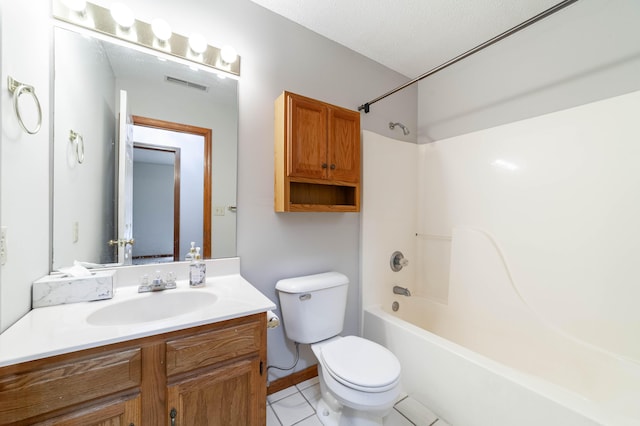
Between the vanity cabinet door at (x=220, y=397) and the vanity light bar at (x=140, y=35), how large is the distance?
151 cm

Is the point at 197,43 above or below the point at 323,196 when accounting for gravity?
above

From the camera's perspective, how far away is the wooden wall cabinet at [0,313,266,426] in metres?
0.67

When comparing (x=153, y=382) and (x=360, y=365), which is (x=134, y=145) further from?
(x=360, y=365)

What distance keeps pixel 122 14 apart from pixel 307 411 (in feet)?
7.42

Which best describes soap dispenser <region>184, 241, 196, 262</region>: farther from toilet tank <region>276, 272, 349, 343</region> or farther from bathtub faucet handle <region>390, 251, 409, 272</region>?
bathtub faucet handle <region>390, 251, 409, 272</region>

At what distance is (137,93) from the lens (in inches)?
49.8

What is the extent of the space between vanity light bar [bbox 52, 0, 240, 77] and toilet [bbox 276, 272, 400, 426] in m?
1.33

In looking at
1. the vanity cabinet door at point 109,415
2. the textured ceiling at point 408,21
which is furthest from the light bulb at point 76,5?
the vanity cabinet door at point 109,415

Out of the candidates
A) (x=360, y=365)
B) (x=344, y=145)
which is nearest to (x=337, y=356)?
(x=360, y=365)

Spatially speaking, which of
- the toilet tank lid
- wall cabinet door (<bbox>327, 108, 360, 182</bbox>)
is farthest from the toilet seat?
wall cabinet door (<bbox>327, 108, 360, 182</bbox>)

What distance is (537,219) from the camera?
166 centimetres

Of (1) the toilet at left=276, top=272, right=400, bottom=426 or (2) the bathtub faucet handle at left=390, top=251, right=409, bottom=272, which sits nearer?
(1) the toilet at left=276, top=272, right=400, bottom=426

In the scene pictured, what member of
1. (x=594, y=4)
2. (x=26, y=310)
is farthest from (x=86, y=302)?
(x=594, y=4)

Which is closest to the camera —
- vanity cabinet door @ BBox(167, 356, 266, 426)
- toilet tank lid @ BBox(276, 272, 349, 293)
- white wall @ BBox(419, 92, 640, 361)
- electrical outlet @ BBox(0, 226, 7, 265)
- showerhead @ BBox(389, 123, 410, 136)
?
electrical outlet @ BBox(0, 226, 7, 265)
